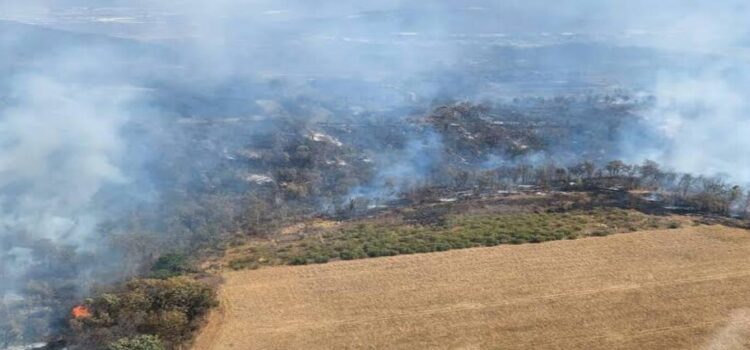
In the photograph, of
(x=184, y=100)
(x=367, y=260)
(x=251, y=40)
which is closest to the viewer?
(x=367, y=260)

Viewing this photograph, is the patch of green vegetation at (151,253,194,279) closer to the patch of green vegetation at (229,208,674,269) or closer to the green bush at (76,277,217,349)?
the patch of green vegetation at (229,208,674,269)

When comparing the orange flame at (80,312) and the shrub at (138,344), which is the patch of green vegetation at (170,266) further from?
the shrub at (138,344)

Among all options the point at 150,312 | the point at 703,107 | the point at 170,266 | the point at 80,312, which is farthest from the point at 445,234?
the point at 703,107

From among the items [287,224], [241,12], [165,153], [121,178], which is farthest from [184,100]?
[241,12]

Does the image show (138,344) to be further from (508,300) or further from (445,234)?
(445,234)

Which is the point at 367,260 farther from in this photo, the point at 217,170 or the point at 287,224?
the point at 217,170

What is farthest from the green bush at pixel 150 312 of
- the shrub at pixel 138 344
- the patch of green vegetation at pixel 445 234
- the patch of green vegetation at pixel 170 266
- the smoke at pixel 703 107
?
the smoke at pixel 703 107
